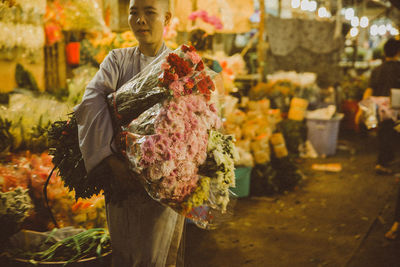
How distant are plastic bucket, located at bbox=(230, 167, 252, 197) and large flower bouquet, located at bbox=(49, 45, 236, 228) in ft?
10.3

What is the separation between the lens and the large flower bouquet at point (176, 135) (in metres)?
1.87

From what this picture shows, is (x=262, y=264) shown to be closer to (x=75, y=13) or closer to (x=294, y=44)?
(x=75, y=13)

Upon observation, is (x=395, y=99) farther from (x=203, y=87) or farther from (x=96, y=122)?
(x=96, y=122)

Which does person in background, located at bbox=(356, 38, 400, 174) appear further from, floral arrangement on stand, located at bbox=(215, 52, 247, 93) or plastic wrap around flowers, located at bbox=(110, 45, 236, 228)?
plastic wrap around flowers, located at bbox=(110, 45, 236, 228)

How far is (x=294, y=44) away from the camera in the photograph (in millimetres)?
10195

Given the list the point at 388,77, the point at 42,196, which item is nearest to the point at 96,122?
the point at 42,196

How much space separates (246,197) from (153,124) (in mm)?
4365

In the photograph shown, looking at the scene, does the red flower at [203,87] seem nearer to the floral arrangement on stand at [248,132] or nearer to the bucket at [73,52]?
the floral arrangement on stand at [248,132]

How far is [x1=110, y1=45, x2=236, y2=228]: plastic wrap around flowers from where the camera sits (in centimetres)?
187

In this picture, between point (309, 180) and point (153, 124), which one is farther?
point (309, 180)

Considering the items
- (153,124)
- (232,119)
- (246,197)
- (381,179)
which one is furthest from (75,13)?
(381,179)

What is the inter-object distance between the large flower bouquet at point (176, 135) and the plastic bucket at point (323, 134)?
22.1ft

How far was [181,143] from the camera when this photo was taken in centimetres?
191

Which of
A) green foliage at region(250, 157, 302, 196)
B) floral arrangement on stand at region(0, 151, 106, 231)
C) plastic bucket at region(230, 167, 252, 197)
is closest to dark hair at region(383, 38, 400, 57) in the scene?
green foliage at region(250, 157, 302, 196)
